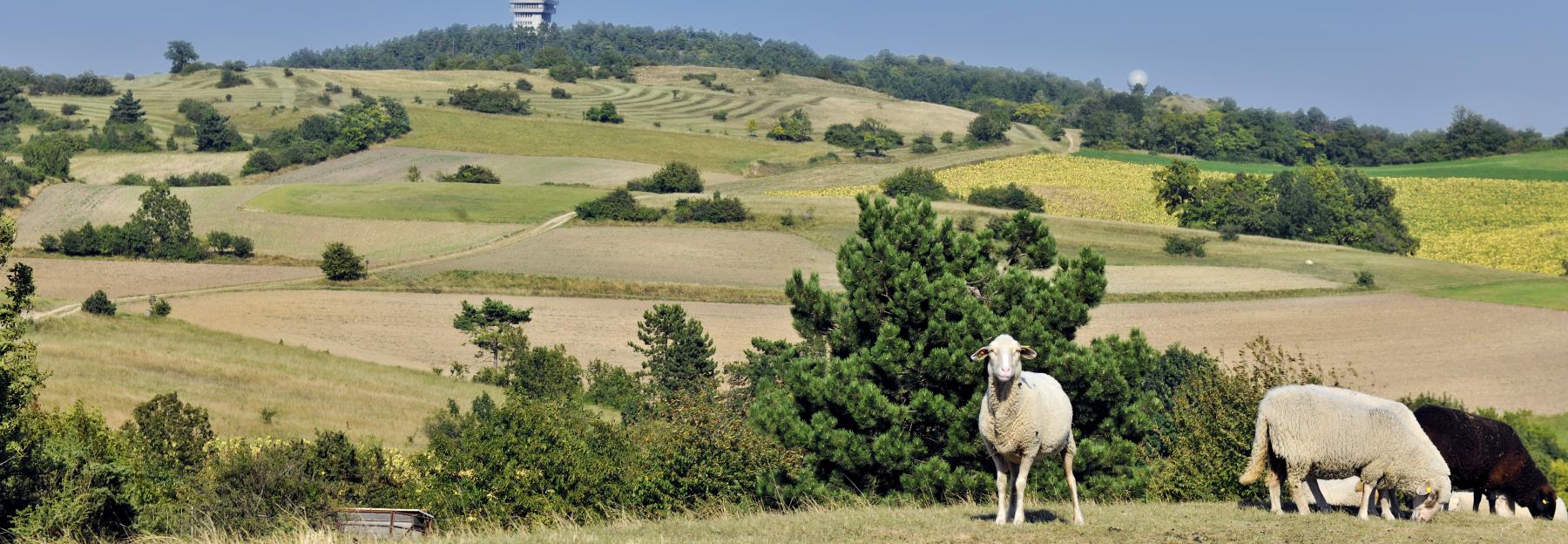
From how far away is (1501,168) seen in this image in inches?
6437

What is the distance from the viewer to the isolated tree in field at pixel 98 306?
251ft

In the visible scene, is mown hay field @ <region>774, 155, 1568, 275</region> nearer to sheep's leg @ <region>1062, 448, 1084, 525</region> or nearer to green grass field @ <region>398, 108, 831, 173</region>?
green grass field @ <region>398, 108, 831, 173</region>

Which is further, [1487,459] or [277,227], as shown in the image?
[277,227]

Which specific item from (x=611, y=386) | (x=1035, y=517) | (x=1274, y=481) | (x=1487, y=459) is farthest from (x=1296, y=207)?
(x=1035, y=517)

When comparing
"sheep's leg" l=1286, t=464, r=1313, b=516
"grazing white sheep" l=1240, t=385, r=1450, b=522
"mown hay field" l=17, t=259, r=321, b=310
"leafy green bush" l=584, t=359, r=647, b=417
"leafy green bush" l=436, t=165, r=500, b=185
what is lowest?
"mown hay field" l=17, t=259, r=321, b=310

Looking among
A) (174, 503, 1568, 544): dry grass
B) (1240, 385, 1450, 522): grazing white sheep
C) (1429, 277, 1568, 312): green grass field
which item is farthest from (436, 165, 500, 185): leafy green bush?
(1240, 385, 1450, 522): grazing white sheep

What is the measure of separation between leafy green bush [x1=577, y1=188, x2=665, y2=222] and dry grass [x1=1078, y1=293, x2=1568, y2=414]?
157 feet

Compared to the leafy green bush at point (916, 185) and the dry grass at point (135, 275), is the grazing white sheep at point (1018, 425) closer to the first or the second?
the dry grass at point (135, 275)

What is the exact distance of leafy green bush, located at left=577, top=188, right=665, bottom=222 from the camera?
117625 millimetres

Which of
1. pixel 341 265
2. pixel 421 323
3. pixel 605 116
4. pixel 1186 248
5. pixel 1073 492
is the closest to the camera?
pixel 1073 492

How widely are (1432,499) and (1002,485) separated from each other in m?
6.38

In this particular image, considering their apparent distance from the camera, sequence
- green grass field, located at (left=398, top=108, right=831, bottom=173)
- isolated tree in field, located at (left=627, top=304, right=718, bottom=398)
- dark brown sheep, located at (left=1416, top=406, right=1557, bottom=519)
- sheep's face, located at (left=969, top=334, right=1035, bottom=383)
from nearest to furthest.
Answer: sheep's face, located at (left=969, top=334, right=1035, bottom=383)
dark brown sheep, located at (left=1416, top=406, right=1557, bottom=519)
isolated tree in field, located at (left=627, top=304, right=718, bottom=398)
green grass field, located at (left=398, top=108, right=831, bottom=173)

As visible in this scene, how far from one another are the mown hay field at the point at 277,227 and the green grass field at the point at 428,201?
2.53m

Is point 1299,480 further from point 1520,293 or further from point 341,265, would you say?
point 1520,293
